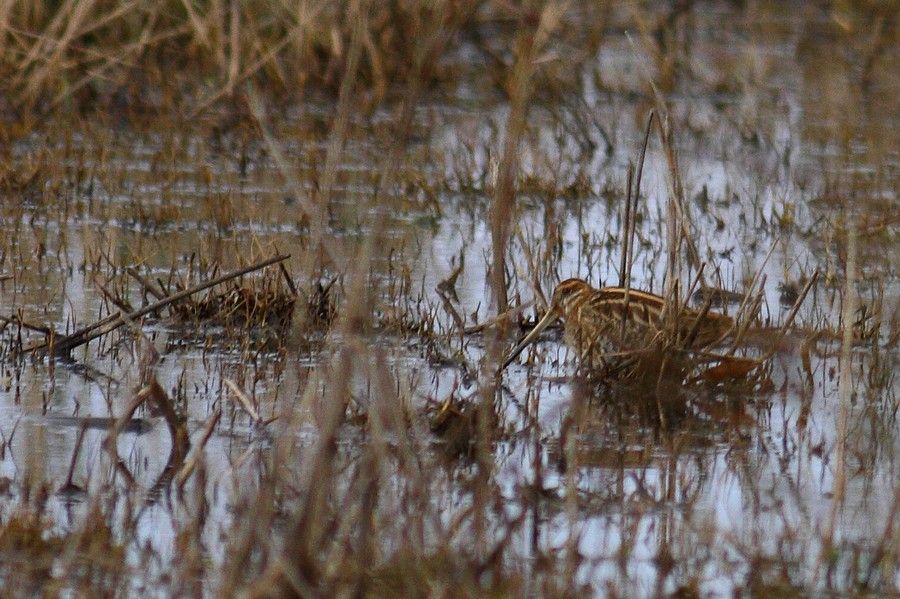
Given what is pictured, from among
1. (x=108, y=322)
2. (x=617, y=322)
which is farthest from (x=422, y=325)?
(x=108, y=322)

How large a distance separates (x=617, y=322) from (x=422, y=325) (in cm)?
71

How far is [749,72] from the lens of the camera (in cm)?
1267

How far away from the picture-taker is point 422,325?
228 inches

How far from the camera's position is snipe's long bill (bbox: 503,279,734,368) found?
207 inches

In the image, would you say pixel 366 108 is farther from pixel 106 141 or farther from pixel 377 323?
pixel 377 323

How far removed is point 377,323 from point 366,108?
4.91 meters

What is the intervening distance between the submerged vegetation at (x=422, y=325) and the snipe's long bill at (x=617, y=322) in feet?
0.08

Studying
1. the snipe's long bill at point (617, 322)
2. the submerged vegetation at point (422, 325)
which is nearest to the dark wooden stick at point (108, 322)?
the submerged vegetation at point (422, 325)

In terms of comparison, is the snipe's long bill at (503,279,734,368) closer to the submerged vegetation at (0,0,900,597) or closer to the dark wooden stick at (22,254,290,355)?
the submerged vegetation at (0,0,900,597)

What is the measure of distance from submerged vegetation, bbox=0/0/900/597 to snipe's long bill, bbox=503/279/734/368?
2cm

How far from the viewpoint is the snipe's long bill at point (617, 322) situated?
5266 mm

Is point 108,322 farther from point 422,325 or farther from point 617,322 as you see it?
point 617,322

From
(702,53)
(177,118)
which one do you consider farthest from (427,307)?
(702,53)

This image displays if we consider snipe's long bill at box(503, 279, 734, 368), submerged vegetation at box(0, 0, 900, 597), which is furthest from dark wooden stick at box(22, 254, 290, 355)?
snipe's long bill at box(503, 279, 734, 368)
